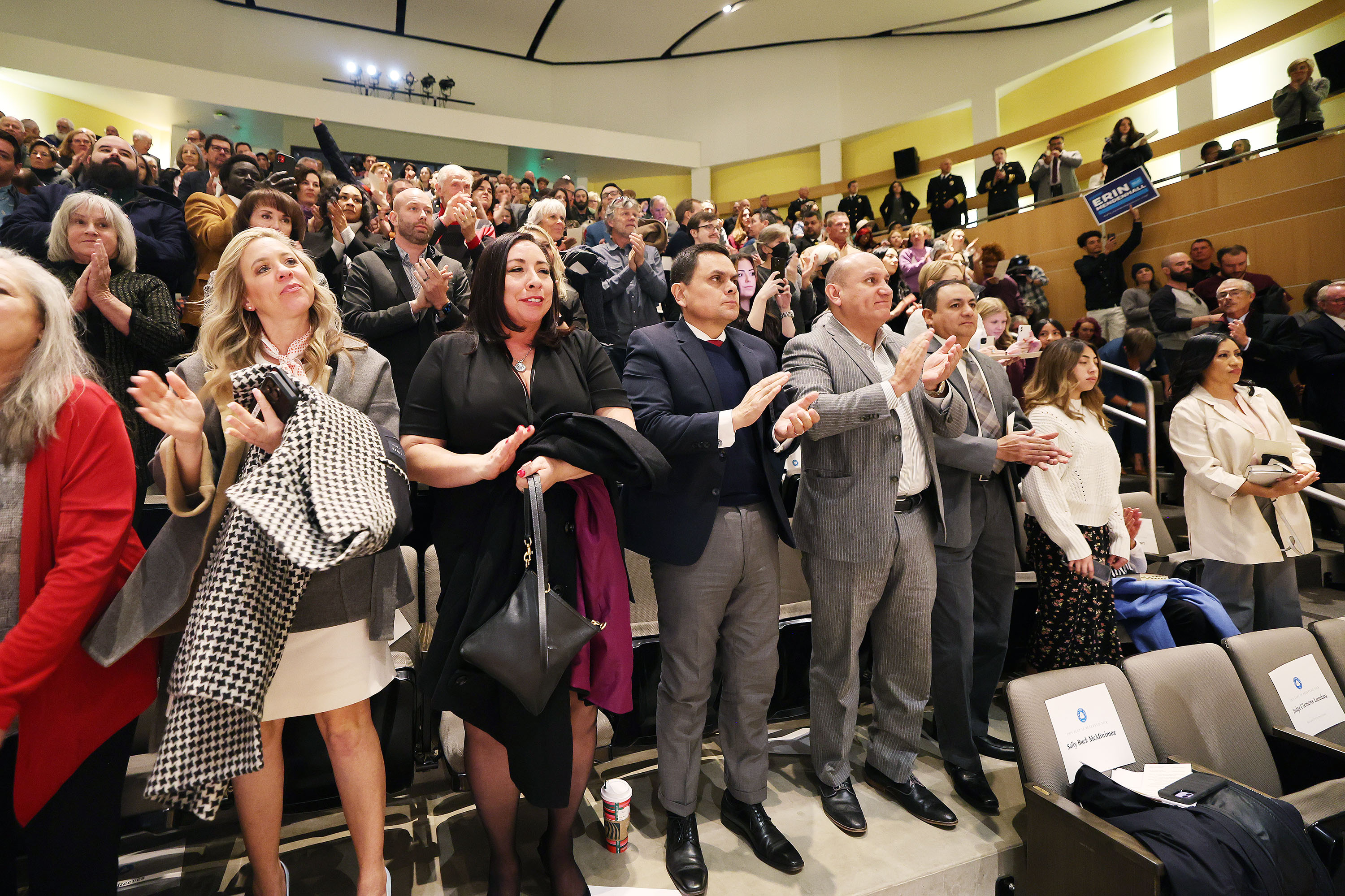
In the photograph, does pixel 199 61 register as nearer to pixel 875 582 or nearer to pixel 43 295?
pixel 43 295

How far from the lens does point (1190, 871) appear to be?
1530mm

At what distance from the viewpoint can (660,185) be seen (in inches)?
577

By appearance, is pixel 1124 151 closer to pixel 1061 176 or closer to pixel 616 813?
pixel 1061 176

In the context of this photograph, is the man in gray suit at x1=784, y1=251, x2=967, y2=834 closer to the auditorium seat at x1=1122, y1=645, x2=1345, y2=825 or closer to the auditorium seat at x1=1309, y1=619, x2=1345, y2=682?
the auditorium seat at x1=1122, y1=645, x2=1345, y2=825

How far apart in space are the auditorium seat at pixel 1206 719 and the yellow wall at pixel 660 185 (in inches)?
534

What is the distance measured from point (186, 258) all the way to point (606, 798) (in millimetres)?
2665

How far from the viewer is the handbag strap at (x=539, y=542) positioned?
149 cm

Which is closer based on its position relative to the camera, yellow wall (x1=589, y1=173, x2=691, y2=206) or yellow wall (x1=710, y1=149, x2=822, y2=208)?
A: yellow wall (x1=710, y1=149, x2=822, y2=208)

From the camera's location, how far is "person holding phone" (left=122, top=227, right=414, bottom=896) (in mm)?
1427

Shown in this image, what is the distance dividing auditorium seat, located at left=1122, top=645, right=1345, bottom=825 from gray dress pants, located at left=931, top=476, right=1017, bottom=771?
1.44ft

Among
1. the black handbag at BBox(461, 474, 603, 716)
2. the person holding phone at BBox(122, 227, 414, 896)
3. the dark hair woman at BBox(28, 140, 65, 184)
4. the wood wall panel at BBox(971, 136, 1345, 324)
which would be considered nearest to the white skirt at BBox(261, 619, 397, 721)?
the person holding phone at BBox(122, 227, 414, 896)

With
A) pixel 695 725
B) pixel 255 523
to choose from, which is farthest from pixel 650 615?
pixel 255 523

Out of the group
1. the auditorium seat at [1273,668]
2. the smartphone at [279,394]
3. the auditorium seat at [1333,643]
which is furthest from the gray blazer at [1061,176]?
the smartphone at [279,394]

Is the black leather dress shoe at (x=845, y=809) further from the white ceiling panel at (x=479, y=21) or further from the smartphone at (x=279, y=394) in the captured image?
the white ceiling panel at (x=479, y=21)
